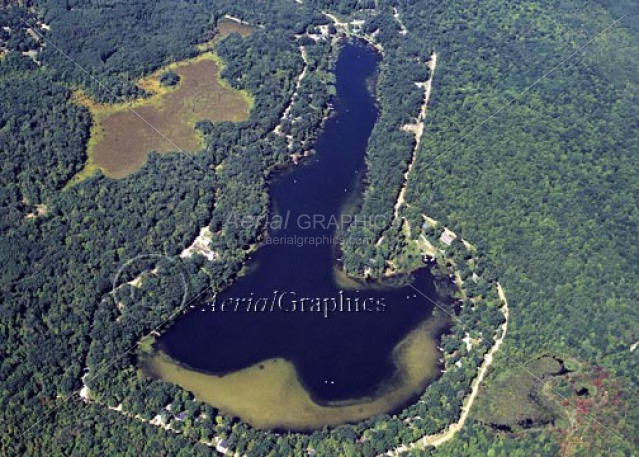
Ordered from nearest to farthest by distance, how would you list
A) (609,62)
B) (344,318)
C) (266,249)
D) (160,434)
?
(160,434), (344,318), (266,249), (609,62)

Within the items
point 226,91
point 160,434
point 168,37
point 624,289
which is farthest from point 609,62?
point 160,434

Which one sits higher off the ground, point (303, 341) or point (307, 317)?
point (307, 317)

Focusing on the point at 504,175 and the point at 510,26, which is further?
the point at 510,26

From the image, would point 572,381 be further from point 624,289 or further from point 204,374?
point 204,374

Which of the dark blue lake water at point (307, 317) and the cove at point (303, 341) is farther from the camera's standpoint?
the dark blue lake water at point (307, 317)

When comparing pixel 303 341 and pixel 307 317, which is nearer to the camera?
pixel 303 341

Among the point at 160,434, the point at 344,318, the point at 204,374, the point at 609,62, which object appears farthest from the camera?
the point at 609,62

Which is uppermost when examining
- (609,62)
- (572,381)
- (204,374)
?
(609,62)

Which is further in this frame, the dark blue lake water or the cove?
the dark blue lake water
